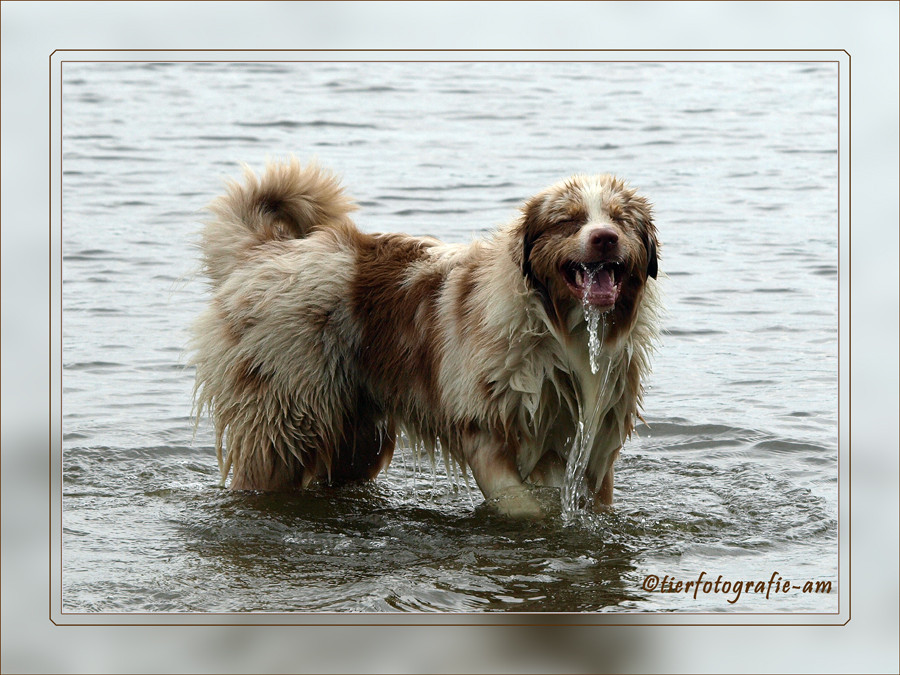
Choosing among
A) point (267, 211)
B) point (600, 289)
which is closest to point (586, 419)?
point (600, 289)

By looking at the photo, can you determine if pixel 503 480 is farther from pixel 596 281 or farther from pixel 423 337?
pixel 596 281

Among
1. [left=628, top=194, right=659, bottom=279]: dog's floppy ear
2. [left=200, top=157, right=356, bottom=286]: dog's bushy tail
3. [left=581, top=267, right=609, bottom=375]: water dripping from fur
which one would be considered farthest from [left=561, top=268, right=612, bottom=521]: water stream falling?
[left=200, top=157, right=356, bottom=286]: dog's bushy tail

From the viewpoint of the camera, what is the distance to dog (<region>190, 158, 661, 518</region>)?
5.22 meters

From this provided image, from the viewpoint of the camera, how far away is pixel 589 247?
4.99 metres

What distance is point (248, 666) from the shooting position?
4344mm

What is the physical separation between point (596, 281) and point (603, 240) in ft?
0.74

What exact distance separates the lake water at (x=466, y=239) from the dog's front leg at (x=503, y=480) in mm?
111

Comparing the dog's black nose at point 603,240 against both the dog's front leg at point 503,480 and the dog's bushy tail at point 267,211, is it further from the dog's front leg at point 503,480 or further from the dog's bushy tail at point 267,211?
the dog's bushy tail at point 267,211

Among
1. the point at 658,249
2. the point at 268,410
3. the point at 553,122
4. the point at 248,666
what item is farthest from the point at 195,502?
the point at 553,122

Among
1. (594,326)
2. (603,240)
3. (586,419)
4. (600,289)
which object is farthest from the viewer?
(586,419)

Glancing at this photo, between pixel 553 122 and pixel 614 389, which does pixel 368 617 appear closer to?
pixel 614 389

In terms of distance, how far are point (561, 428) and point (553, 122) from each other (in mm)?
2296

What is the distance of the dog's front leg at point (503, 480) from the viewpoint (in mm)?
5477

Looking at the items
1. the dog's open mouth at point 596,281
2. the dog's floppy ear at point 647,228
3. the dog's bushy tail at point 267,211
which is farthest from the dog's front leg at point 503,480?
the dog's bushy tail at point 267,211
